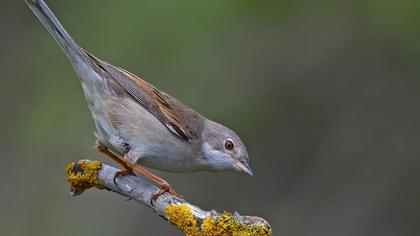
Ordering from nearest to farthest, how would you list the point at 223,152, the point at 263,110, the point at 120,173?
the point at 120,173, the point at 223,152, the point at 263,110

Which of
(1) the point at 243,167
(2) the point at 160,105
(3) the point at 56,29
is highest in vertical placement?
(3) the point at 56,29

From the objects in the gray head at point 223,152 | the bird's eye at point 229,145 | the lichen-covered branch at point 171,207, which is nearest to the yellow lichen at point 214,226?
the lichen-covered branch at point 171,207

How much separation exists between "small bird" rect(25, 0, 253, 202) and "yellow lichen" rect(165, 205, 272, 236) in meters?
0.98

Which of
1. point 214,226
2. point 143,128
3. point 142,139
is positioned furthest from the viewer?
point 143,128

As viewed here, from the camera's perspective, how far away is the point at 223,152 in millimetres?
7176

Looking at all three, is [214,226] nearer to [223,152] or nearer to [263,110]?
[223,152]

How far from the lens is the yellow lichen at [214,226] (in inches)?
218

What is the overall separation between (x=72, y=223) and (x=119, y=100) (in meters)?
3.52

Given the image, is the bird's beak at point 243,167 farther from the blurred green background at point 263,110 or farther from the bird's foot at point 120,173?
the blurred green background at point 263,110

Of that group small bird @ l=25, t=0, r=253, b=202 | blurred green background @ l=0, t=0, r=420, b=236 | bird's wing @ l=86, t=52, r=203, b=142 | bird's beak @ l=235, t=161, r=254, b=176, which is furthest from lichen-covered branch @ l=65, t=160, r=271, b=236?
blurred green background @ l=0, t=0, r=420, b=236

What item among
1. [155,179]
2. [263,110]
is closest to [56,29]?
[155,179]

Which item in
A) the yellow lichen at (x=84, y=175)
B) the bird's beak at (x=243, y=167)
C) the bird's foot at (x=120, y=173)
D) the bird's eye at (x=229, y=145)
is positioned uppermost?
the bird's eye at (x=229, y=145)

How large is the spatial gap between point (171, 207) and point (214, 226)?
1.77 feet

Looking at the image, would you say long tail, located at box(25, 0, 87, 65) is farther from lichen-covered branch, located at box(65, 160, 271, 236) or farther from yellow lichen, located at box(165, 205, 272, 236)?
yellow lichen, located at box(165, 205, 272, 236)
